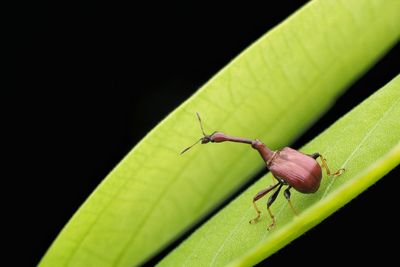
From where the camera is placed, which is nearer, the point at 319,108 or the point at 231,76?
the point at 231,76

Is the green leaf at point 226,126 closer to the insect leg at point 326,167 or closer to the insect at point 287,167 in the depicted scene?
the insect at point 287,167

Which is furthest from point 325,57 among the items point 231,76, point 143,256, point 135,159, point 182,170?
point 143,256

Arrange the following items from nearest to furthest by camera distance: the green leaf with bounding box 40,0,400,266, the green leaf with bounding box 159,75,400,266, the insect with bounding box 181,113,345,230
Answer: the green leaf with bounding box 159,75,400,266 → the green leaf with bounding box 40,0,400,266 → the insect with bounding box 181,113,345,230

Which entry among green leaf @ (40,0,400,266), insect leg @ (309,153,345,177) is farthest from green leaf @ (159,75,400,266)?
green leaf @ (40,0,400,266)

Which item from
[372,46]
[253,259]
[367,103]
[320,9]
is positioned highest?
[320,9]

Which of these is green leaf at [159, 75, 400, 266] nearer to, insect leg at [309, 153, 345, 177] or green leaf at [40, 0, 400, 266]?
insect leg at [309, 153, 345, 177]

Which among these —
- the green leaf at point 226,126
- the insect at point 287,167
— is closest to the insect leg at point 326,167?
the insect at point 287,167

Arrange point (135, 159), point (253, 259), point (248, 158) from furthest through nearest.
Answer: point (248, 158)
point (135, 159)
point (253, 259)

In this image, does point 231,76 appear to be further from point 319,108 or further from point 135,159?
point 319,108
